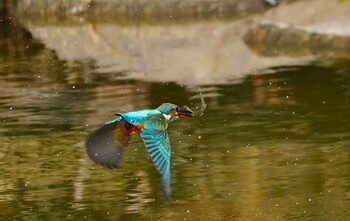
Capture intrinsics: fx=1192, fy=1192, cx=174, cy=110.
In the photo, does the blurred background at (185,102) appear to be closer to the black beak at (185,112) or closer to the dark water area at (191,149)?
the dark water area at (191,149)

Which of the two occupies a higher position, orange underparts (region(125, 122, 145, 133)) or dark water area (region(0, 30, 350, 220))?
orange underparts (region(125, 122, 145, 133))

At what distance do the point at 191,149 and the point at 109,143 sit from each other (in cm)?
253

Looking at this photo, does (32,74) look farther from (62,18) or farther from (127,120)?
(127,120)

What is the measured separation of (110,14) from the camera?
1273cm

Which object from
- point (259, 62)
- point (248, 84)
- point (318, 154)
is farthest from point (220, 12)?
point (318, 154)

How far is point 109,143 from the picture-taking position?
14.6ft

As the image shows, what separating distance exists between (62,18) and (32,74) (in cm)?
299

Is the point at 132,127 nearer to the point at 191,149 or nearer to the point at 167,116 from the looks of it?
the point at 167,116

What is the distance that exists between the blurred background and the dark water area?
0.4 inches

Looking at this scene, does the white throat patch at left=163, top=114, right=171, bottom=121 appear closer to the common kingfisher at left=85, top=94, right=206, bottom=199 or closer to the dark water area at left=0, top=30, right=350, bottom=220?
the common kingfisher at left=85, top=94, right=206, bottom=199

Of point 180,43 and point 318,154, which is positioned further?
point 180,43

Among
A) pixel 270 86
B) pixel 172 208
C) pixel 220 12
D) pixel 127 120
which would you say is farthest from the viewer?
pixel 220 12

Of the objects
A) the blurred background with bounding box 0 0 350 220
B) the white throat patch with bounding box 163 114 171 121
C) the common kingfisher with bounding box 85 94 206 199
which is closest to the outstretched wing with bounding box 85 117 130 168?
the common kingfisher with bounding box 85 94 206 199

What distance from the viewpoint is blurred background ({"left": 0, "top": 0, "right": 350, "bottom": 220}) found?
19.0 feet
